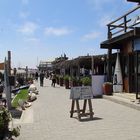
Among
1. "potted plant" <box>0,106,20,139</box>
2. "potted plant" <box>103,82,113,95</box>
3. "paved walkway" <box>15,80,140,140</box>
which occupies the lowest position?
"paved walkway" <box>15,80,140,140</box>

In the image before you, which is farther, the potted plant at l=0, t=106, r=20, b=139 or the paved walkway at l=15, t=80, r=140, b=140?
the paved walkway at l=15, t=80, r=140, b=140

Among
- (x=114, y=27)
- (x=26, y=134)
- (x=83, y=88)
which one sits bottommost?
(x=26, y=134)

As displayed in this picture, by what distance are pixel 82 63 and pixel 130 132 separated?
85.3 ft

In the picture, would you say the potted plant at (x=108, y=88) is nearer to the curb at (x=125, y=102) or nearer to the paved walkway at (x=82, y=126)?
the curb at (x=125, y=102)

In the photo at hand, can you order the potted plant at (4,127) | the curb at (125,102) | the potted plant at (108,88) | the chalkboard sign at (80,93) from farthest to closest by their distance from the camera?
the potted plant at (108,88) → the curb at (125,102) → the chalkboard sign at (80,93) → the potted plant at (4,127)

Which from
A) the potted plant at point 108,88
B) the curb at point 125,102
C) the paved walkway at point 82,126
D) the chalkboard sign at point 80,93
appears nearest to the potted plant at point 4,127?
the paved walkway at point 82,126

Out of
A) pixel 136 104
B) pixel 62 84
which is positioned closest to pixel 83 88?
pixel 136 104

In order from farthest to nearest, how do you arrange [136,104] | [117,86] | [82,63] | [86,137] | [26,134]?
[82,63] < [117,86] < [136,104] < [26,134] < [86,137]

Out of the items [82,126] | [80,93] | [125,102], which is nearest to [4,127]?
[82,126]

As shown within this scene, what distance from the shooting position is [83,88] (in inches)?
571

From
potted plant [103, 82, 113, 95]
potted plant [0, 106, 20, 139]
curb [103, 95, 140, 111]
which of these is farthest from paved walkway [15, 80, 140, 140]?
potted plant [103, 82, 113, 95]

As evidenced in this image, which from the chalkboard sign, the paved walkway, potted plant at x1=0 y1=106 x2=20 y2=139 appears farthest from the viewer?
the chalkboard sign

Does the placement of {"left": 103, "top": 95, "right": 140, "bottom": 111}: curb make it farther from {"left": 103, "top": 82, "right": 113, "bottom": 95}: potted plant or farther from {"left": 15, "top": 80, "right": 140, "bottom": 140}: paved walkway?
{"left": 103, "top": 82, "right": 113, "bottom": 95}: potted plant

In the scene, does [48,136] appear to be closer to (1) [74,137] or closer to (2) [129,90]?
(1) [74,137]
